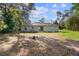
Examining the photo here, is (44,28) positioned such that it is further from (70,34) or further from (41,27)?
(70,34)

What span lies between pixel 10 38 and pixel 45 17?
17.1 inches

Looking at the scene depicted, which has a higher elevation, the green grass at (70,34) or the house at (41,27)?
the house at (41,27)

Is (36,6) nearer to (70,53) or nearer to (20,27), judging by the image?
(20,27)

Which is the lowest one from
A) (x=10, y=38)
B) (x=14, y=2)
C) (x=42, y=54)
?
(x=42, y=54)

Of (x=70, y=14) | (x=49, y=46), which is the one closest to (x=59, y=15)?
(x=70, y=14)

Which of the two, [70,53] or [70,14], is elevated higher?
[70,14]

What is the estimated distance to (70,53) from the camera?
2.33 meters

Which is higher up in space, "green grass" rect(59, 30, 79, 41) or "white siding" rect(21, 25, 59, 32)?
"white siding" rect(21, 25, 59, 32)

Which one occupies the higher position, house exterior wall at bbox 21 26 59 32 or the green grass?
house exterior wall at bbox 21 26 59 32

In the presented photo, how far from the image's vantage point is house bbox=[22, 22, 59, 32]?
92.7 inches

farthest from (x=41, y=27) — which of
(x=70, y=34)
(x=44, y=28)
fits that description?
(x=70, y=34)

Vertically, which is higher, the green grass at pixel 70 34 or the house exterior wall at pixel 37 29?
the house exterior wall at pixel 37 29

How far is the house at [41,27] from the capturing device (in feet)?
7.73

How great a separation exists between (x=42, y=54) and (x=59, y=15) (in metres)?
0.45
